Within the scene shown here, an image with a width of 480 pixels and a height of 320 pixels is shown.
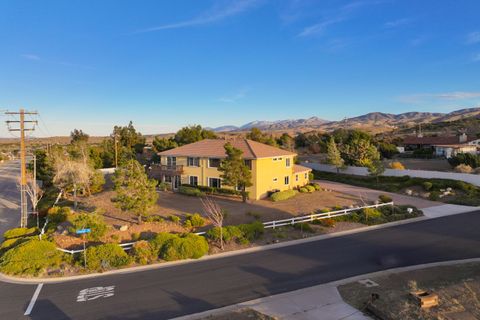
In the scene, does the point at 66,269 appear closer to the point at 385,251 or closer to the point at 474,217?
the point at 385,251

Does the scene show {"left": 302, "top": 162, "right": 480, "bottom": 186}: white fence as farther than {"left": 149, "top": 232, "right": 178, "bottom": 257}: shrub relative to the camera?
Yes

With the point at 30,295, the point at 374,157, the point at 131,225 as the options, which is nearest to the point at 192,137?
the point at 374,157

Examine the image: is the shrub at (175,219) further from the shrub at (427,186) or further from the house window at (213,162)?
the shrub at (427,186)

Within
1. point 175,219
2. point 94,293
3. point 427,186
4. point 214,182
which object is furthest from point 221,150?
point 94,293

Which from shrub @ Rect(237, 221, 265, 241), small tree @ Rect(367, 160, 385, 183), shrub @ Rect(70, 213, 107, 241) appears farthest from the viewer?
small tree @ Rect(367, 160, 385, 183)

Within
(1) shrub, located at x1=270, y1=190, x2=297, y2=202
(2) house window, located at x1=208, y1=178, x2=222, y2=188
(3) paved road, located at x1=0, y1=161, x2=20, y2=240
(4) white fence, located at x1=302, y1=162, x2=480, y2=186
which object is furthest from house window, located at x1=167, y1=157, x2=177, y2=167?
(4) white fence, located at x1=302, y1=162, x2=480, y2=186

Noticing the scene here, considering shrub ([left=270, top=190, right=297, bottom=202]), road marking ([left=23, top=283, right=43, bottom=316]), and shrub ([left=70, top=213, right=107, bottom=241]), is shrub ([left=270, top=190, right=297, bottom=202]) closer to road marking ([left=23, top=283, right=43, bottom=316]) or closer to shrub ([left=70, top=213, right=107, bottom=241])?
shrub ([left=70, top=213, right=107, bottom=241])

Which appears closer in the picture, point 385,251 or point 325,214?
point 385,251

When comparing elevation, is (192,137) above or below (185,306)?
above
